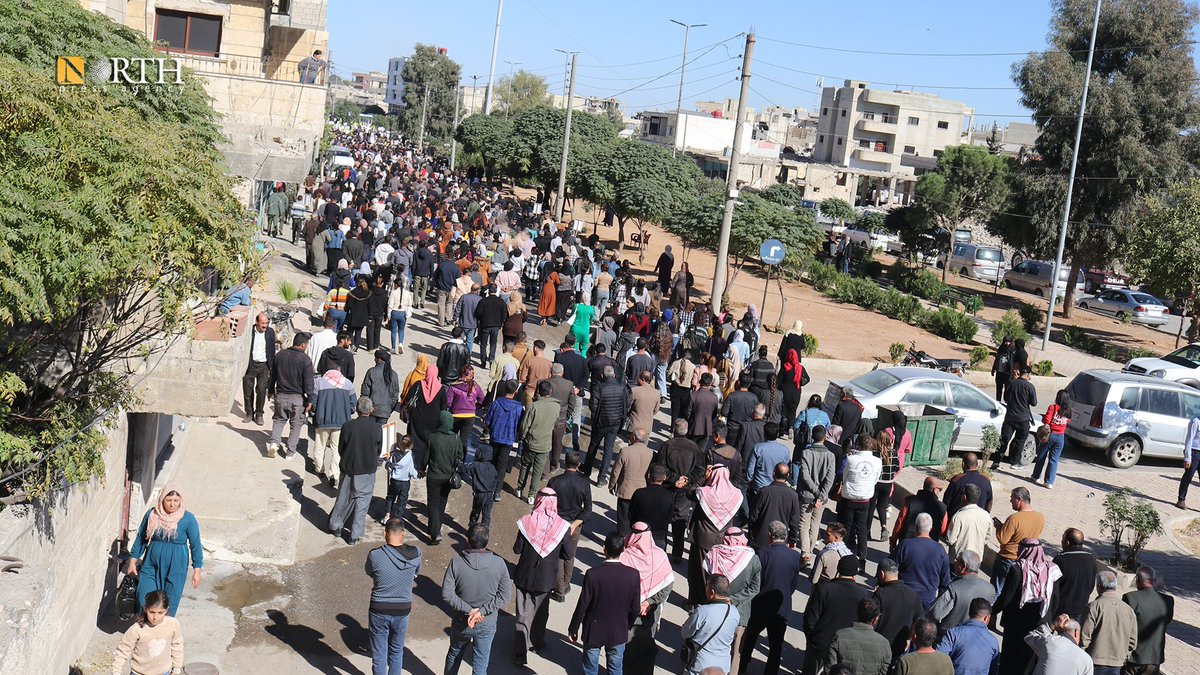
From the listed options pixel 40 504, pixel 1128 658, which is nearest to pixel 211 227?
pixel 40 504

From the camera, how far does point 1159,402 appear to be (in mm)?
18500

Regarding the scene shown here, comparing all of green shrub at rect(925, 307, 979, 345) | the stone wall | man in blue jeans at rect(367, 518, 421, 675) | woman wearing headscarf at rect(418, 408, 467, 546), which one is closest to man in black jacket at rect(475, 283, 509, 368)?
woman wearing headscarf at rect(418, 408, 467, 546)

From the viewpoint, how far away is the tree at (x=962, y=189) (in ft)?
169

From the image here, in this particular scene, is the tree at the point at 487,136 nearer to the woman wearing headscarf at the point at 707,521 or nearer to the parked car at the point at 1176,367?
the parked car at the point at 1176,367

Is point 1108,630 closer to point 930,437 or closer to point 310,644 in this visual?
point 310,644

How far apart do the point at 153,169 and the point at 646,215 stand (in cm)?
3295

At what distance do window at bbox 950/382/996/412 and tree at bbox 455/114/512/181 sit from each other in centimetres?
4072

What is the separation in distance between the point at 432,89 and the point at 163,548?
307 feet

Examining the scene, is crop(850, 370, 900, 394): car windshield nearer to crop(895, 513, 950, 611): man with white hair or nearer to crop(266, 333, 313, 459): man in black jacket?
crop(895, 513, 950, 611): man with white hair

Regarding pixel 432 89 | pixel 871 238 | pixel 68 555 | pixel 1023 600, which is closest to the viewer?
pixel 68 555

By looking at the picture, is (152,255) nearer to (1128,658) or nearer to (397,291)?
(1128,658)

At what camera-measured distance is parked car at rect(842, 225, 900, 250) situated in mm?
54459

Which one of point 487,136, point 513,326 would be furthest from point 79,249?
point 487,136

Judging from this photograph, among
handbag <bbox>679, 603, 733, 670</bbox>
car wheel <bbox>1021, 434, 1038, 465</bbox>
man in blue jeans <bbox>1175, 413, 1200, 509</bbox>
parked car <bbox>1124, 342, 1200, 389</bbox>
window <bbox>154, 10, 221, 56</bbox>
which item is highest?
window <bbox>154, 10, 221, 56</bbox>
